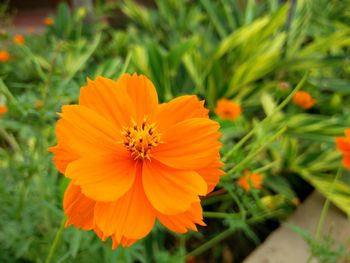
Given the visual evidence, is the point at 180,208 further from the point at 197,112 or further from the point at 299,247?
the point at 299,247

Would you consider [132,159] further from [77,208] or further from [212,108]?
[212,108]

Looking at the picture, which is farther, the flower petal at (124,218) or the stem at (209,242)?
the stem at (209,242)

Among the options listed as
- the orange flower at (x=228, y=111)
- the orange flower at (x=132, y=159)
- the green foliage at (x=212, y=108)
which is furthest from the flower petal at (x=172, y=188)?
the orange flower at (x=228, y=111)

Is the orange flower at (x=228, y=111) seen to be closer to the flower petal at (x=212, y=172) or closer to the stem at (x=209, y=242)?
the stem at (x=209, y=242)

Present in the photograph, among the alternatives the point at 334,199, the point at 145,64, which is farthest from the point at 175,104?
the point at 145,64

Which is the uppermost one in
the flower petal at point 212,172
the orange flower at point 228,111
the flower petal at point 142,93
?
the flower petal at point 142,93

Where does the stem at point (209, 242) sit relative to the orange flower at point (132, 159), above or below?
below
